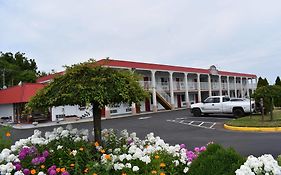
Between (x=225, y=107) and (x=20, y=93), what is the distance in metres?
20.1

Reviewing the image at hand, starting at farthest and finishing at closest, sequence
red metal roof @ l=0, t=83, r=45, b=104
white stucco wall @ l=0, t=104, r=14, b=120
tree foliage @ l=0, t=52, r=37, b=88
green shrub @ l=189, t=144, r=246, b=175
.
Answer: tree foliage @ l=0, t=52, r=37, b=88, white stucco wall @ l=0, t=104, r=14, b=120, red metal roof @ l=0, t=83, r=45, b=104, green shrub @ l=189, t=144, r=246, b=175

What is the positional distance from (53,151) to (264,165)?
3773 mm

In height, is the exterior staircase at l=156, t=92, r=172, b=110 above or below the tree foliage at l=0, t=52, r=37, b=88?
below

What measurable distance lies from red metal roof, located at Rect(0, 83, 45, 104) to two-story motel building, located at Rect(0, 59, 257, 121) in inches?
72.6

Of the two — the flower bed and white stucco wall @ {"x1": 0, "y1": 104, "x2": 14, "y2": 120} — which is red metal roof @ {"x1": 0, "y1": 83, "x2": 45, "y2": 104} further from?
the flower bed

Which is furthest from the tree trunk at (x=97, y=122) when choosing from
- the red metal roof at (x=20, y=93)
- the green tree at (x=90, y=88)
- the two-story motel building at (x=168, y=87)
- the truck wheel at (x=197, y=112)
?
the red metal roof at (x=20, y=93)

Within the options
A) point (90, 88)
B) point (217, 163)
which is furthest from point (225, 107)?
point (217, 163)

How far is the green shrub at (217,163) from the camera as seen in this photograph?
3.44 m

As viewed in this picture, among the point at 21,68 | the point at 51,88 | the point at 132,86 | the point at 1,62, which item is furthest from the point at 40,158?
the point at 21,68

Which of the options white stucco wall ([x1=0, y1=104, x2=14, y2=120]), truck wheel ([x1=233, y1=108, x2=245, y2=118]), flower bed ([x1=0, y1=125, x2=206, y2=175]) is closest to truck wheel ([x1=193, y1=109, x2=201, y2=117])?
truck wheel ([x1=233, y1=108, x2=245, y2=118])

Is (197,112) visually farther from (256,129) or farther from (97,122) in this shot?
(97,122)

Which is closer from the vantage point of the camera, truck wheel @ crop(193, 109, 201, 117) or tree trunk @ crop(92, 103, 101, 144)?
tree trunk @ crop(92, 103, 101, 144)

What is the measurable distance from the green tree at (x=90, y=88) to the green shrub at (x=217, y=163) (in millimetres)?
2188

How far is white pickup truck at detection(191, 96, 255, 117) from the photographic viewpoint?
21.0m
